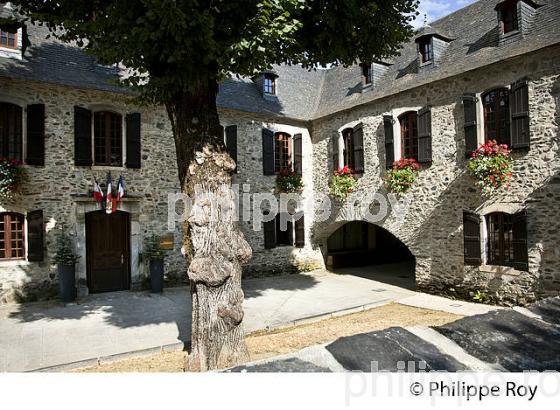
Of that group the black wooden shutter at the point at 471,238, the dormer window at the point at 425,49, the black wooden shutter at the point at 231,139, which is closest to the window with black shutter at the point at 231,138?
the black wooden shutter at the point at 231,139

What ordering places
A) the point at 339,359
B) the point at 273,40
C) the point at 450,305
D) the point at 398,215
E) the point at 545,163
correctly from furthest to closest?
the point at 398,215
the point at 450,305
the point at 545,163
the point at 273,40
the point at 339,359

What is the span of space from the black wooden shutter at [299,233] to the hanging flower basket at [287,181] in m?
1.23

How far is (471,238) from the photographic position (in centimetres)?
944

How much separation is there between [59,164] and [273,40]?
7874mm

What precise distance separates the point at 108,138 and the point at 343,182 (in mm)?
7423

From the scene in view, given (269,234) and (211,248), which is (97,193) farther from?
(211,248)

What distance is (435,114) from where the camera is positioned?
10195mm

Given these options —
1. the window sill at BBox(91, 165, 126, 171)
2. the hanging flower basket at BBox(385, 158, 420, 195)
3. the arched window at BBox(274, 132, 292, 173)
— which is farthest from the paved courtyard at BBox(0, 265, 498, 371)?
the arched window at BBox(274, 132, 292, 173)

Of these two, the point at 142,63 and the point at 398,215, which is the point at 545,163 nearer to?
the point at 398,215

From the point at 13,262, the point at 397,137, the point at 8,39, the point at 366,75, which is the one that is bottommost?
the point at 13,262

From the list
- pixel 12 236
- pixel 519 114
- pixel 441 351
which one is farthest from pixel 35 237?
pixel 519 114

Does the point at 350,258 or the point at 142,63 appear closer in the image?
the point at 142,63

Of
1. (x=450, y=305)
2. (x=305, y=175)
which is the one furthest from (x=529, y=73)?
(x=305, y=175)

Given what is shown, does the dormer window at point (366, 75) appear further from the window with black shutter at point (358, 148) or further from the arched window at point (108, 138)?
the arched window at point (108, 138)
